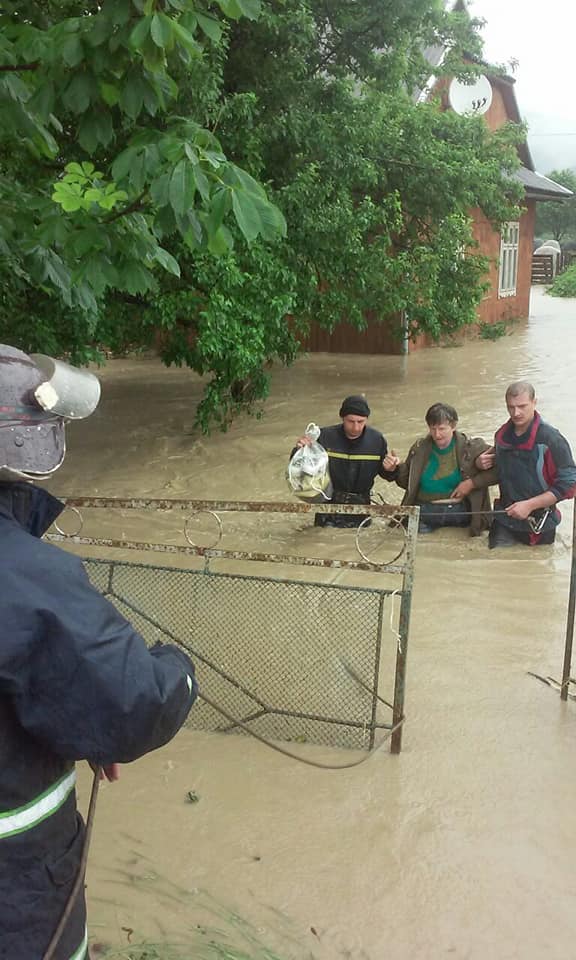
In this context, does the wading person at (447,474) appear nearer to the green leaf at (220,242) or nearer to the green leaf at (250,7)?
the green leaf at (220,242)

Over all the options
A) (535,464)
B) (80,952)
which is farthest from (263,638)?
(535,464)

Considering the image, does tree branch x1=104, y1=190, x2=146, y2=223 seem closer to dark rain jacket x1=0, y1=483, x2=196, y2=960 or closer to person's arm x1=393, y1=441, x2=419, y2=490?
dark rain jacket x1=0, y1=483, x2=196, y2=960

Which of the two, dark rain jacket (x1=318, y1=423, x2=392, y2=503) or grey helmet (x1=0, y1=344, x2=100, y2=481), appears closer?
grey helmet (x1=0, y1=344, x2=100, y2=481)

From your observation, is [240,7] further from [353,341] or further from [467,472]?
[353,341]

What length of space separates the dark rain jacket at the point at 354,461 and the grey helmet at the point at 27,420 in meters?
5.38

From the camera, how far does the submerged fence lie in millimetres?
4016

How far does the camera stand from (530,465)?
659cm

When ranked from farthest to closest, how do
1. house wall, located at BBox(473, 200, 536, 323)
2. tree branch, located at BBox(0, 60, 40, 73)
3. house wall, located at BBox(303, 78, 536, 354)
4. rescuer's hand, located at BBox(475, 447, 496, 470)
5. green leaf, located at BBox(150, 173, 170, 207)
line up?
house wall, located at BBox(473, 200, 536, 323) → house wall, located at BBox(303, 78, 536, 354) → rescuer's hand, located at BBox(475, 447, 496, 470) → tree branch, located at BBox(0, 60, 40, 73) → green leaf, located at BBox(150, 173, 170, 207)

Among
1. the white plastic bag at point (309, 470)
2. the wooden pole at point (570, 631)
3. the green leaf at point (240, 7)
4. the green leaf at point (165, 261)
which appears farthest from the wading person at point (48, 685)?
the white plastic bag at point (309, 470)

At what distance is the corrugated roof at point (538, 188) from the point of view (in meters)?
23.5

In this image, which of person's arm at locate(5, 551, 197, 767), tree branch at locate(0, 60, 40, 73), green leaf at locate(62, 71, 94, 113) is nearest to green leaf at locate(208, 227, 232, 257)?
green leaf at locate(62, 71, 94, 113)

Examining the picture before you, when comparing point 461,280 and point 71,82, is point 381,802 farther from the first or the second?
point 461,280

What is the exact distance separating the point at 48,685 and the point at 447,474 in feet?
19.0

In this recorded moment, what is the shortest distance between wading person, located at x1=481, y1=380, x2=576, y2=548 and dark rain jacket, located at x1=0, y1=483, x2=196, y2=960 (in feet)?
16.7
